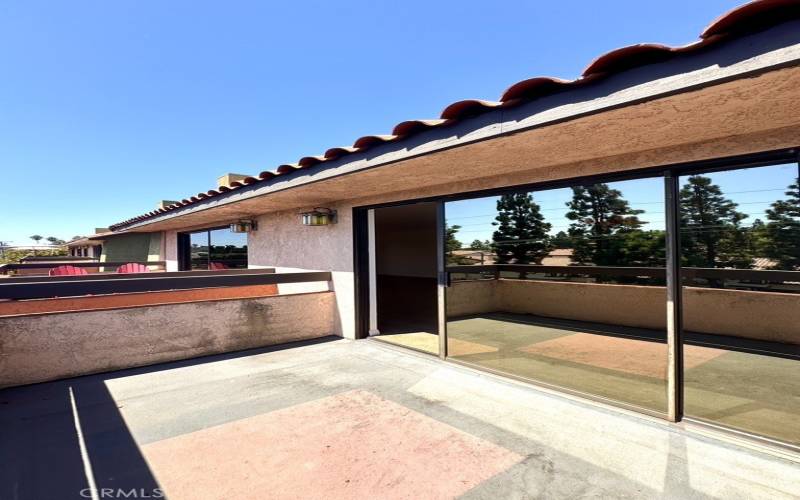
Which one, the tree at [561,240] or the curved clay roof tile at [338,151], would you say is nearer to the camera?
the curved clay roof tile at [338,151]

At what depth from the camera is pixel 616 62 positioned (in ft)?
6.88

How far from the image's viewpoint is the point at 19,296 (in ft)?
13.6

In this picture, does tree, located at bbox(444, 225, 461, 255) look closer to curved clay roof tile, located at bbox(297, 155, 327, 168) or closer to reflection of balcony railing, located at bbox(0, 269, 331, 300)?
curved clay roof tile, located at bbox(297, 155, 327, 168)

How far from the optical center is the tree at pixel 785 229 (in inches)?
134

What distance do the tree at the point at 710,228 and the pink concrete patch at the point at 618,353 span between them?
1.42 m

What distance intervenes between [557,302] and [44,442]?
8652 mm

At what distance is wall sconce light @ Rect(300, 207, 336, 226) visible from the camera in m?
6.66

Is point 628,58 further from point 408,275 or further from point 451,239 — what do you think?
point 408,275

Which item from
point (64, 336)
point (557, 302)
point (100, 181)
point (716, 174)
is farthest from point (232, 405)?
point (100, 181)

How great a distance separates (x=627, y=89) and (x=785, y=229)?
3199 millimetres

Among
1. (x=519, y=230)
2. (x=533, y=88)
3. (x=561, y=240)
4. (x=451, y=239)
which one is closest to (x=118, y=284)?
(x=451, y=239)

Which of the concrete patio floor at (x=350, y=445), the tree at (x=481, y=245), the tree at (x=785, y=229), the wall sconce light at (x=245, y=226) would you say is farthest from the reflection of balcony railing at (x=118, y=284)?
the tree at (x=785, y=229)

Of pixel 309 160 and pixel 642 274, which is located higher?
pixel 309 160

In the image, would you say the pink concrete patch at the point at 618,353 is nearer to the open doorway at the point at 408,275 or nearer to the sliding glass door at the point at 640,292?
the sliding glass door at the point at 640,292
